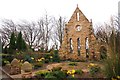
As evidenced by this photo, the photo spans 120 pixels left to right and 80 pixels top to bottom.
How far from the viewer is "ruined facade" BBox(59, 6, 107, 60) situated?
69.0ft

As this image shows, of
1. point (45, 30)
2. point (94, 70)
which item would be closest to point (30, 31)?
point (45, 30)

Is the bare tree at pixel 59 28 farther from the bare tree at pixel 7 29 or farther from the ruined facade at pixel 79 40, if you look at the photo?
the ruined facade at pixel 79 40

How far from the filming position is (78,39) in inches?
848

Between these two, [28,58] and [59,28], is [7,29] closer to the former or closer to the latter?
[59,28]

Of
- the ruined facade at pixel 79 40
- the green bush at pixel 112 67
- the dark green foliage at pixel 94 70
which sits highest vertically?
the ruined facade at pixel 79 40

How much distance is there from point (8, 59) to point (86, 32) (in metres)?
7.13

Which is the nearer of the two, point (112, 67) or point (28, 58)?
point (112, 67)

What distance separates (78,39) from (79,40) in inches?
5.5

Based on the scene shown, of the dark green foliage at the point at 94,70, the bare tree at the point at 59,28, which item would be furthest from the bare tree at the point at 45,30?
the dark green foliage at the point at 94,70

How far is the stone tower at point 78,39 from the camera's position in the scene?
69.2ft

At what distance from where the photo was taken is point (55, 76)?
10547mm

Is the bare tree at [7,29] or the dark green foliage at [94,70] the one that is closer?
the dark green foliage at [94,70]

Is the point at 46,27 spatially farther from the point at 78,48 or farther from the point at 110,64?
the point at 110,64

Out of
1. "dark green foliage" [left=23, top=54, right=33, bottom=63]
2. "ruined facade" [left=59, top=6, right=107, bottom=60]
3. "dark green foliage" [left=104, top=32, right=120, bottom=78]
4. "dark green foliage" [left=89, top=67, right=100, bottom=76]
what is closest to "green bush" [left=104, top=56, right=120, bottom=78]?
"dark green foliage" [left=104, top=32, right=120, bottom=78]
